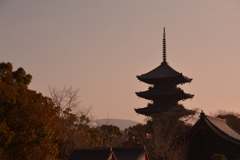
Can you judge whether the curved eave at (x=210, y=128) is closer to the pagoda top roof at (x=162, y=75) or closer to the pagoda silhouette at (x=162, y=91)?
the pagoda silhouette at (x=162, y=91)

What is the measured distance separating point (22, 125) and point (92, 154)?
10668 millimetres

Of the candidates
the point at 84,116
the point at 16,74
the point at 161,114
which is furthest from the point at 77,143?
the point at 16,74

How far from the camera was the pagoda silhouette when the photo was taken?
196 ft

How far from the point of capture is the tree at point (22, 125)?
23750 millimetres

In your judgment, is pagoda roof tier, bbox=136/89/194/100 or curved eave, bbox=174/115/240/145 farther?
pagoda roof tier, bbox=136/89/194/100

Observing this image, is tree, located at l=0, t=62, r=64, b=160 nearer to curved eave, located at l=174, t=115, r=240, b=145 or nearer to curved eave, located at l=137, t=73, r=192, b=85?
curved eave, located at l=174, t=115, r=240, b=145

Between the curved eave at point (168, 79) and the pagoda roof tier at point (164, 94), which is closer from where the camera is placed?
the pagoda roof tier at point (164, 94)

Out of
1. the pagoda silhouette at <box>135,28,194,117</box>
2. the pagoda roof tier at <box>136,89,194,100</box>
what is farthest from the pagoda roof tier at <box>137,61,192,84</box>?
the pagoda roof tier at <box>136,89,194,100</box>

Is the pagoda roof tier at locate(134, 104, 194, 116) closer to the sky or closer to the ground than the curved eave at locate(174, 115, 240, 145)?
closer to the sky

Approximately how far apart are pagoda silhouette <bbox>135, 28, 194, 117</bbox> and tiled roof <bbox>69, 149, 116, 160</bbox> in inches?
969

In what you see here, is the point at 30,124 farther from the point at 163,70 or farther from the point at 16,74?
the point at 163,70

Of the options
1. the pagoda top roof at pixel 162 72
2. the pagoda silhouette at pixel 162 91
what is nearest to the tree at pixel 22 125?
the pagoda silhouette at pixel 162 91

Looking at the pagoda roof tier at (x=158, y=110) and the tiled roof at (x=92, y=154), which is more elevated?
the pagoda roof tier at (x=158, y=110)

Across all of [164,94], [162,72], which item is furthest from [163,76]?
[164,94]
